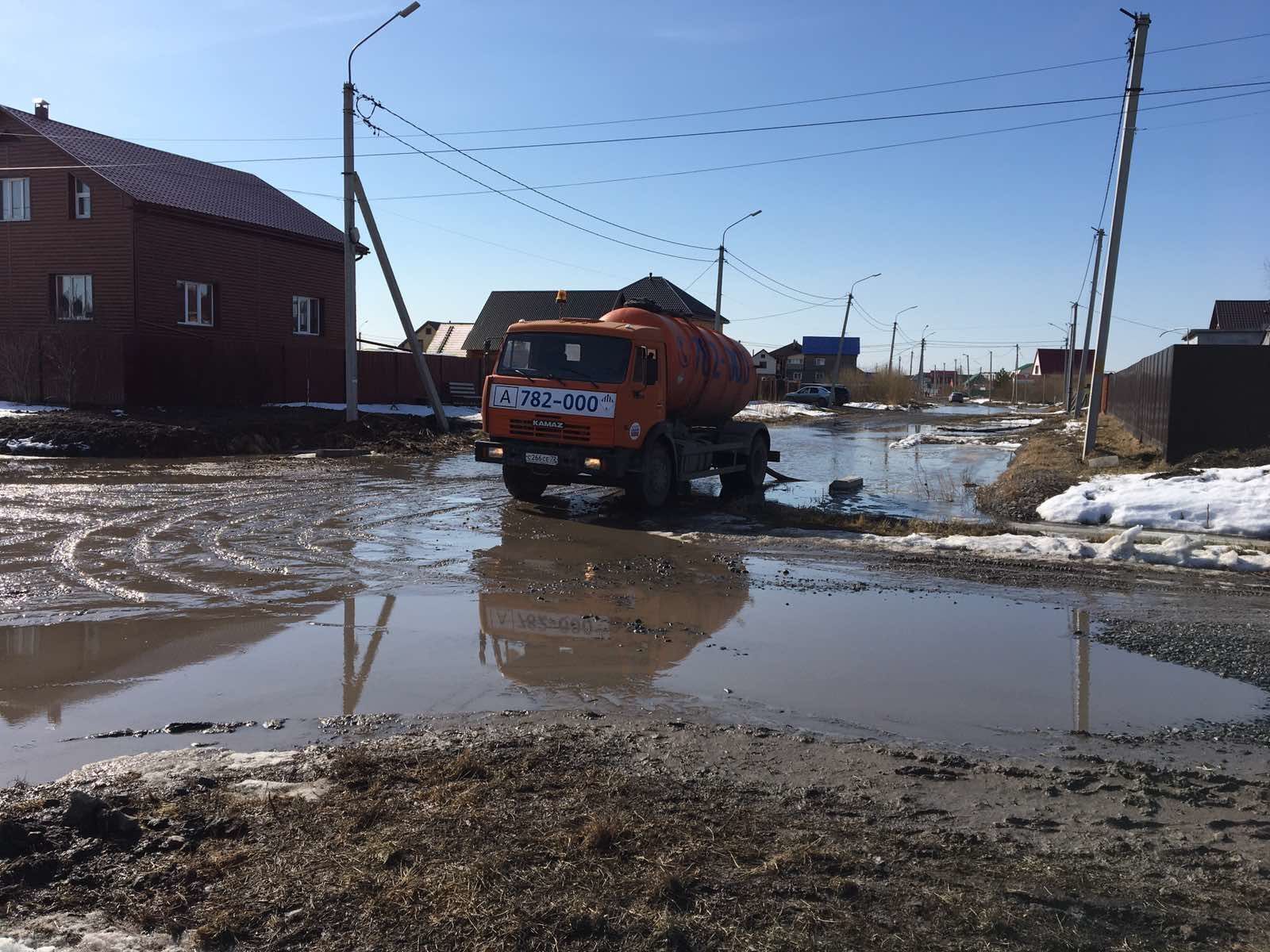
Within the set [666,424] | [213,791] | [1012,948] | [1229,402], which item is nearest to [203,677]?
[213,791]

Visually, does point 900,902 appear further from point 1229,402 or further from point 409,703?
point 1229,402

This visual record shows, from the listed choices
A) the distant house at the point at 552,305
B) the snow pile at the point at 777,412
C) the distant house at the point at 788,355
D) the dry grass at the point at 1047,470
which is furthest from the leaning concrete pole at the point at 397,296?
the distant house at the point at 788,355

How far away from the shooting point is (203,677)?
625cm

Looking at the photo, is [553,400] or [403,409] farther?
[403,409]

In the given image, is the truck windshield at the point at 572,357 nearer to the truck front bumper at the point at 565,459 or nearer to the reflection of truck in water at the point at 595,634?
the truck front bumper at the point at 565,459

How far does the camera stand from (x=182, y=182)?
103ft

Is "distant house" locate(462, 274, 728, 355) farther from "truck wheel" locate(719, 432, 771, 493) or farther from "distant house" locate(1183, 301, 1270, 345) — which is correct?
"truck wheel" locate(719, 432, 771, 493)

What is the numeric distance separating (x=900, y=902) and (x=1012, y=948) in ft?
1.28

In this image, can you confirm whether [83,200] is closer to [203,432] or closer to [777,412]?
[203,432]

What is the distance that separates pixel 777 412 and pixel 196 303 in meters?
31.1

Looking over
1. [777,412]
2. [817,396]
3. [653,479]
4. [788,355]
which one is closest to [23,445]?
[653,479]

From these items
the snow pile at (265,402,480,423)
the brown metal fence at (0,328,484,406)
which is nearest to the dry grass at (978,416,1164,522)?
the snow pile at (265,402,480,423)

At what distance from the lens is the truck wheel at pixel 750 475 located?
1750 cm

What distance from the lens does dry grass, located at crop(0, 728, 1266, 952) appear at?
3.15 meters
